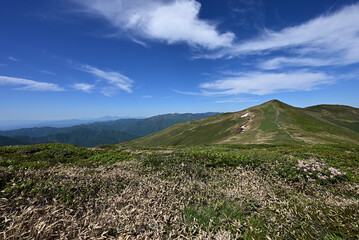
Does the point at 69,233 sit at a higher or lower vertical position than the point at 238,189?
higher

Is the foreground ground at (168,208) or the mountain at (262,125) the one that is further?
the mountain at (262,125)

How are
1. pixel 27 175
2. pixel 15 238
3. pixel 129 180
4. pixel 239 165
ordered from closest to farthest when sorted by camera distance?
pixel 15 238, pixel 27 175, pixel 129 180, pixel 239 165

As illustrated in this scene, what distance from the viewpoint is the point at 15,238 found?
3.00 metres

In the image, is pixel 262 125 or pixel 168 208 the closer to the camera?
pixel 168 208

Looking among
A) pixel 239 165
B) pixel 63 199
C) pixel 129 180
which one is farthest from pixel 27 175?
pixel 239 165

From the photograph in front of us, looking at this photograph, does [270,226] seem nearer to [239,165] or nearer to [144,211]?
[144,211]

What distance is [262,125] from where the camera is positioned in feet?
201

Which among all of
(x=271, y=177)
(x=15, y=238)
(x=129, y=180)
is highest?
(x=15, y=238)

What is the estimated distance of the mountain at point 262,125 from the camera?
175ft

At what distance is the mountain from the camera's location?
53469 millimetres

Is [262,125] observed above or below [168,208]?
above

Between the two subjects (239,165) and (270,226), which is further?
(239,165)

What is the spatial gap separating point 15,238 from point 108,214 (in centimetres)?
181

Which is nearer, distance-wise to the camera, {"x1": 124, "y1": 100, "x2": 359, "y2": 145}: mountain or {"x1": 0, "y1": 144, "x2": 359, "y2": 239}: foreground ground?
{"x1": 0, "y1": 144, "x2": 359, "y2": 239}: foreground ground
